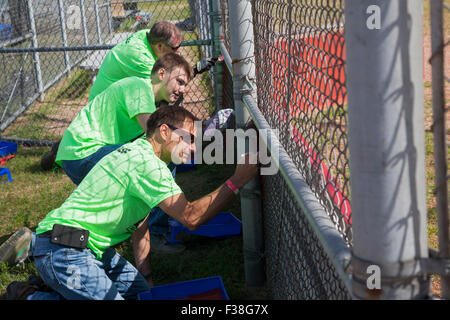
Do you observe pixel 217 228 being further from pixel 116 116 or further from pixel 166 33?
pixel 166 33

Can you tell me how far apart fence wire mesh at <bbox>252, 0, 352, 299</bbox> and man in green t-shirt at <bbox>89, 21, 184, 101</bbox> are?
2360 mm

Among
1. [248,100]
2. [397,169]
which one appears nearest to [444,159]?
[397,169]

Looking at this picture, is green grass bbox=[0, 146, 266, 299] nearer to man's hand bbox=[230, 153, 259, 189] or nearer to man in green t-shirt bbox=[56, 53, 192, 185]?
man in green t-shirt bbox=[56, 53, 192, 185]

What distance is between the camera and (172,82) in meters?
4.25

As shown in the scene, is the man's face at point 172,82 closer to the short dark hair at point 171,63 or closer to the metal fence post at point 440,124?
the short dark hair at point 171,63

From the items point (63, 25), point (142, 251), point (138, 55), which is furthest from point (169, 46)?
point (63, 25)

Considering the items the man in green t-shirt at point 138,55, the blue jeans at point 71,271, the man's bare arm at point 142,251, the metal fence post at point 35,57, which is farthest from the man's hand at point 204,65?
the metal fence post at point 35,57

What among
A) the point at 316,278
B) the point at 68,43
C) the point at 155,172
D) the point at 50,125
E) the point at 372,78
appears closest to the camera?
the point at 372,78

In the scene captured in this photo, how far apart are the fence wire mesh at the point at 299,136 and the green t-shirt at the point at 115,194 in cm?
63

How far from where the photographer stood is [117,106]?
13.9 ft

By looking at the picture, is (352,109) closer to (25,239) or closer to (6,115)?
(25,239)

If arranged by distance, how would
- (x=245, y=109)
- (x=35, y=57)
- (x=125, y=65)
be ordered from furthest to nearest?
1. (x=35, y=57)
2. (x=125, y=65)
3. (x=245, y=109)

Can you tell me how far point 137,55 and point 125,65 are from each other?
153 mm

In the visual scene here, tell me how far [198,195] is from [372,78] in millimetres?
4422
